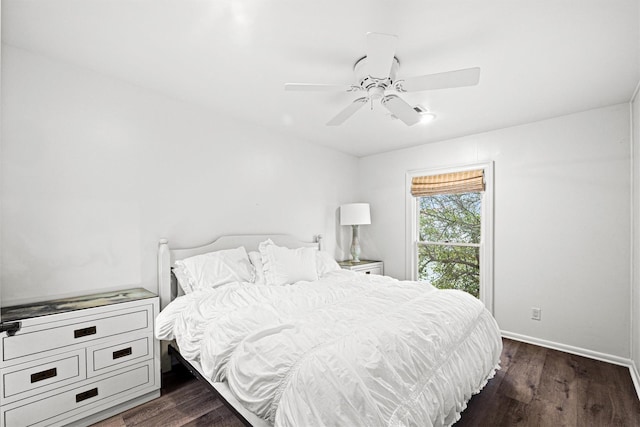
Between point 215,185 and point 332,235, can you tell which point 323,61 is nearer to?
point 215,185

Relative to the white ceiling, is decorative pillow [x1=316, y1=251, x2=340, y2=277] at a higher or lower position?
lower

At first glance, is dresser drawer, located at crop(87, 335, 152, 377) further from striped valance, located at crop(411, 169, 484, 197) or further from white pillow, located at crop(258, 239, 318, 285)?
striped valance, located at crop(411, 169, 484, 197)

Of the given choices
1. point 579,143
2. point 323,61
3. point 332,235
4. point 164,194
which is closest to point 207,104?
point 164,194

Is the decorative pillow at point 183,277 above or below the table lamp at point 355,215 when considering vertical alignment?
below

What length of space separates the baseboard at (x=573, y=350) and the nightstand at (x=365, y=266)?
172cm

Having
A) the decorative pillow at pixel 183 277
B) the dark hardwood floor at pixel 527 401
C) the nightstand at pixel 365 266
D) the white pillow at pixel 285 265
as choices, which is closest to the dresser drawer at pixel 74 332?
the decorative pillow at pixel 183 277

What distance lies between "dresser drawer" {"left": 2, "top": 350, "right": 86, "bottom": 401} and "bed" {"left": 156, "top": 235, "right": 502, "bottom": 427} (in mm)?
Result: 496

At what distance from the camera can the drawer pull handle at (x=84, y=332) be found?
1.82 metres

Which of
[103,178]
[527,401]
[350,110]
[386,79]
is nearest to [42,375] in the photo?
[103,178]

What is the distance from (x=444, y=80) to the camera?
68.5 inches

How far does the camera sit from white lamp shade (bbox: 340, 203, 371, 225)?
4238 millimetres

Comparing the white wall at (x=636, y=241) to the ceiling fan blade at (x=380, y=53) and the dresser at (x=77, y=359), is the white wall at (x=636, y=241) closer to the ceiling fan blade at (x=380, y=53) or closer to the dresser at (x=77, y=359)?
the ceiling fan blade at (x=380, y=53)

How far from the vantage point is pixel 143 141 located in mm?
2525

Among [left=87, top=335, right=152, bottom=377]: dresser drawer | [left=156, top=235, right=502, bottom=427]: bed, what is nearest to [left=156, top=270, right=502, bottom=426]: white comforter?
[left=156, top=235, right=502, bottom=427]: bed
